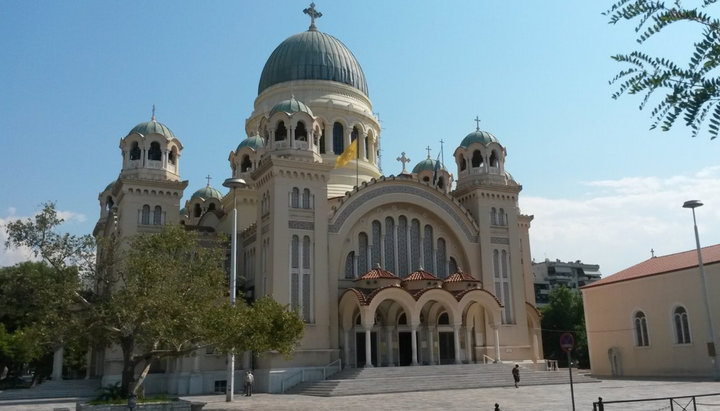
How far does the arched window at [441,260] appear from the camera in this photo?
40181 mm

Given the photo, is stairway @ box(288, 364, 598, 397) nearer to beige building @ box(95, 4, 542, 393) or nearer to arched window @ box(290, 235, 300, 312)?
beige building @ box(95, 4, 542, 393)

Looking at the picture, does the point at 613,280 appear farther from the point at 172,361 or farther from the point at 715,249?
the point at 172,361

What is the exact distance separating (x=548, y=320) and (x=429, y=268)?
26.8 m

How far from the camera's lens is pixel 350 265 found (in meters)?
37.9

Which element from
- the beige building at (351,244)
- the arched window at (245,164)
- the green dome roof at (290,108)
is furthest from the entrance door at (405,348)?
the arched window at (245,164)

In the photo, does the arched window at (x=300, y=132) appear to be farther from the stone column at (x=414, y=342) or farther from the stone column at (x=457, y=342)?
the stone column at (x=457, y=342)

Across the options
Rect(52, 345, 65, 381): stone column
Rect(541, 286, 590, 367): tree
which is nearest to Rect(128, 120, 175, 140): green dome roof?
Rect(52, 345, 65, 381): stone column

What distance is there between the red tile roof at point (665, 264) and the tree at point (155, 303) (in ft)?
83.9

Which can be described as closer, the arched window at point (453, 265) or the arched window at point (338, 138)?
the arched window at point (453, 265)

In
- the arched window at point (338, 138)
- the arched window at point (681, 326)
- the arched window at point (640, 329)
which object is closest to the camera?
the arched window at point (681, 326)

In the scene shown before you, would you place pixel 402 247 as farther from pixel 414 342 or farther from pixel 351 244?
pixel 414 342

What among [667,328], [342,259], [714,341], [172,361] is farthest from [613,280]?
[172,361]

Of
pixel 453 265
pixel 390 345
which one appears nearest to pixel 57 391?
pixel 390 345

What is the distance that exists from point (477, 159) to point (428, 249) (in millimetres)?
7541
